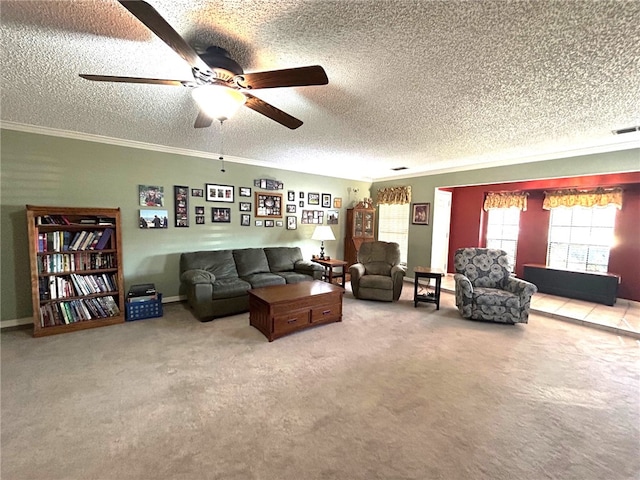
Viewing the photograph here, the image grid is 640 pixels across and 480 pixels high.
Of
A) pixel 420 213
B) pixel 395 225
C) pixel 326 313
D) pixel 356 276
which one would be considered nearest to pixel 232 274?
pixel 326 313

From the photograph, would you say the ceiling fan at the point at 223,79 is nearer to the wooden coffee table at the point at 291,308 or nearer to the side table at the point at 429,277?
the wooden coffee table at the point at 291,308

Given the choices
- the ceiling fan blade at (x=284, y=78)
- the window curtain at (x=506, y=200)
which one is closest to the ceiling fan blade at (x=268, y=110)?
the ceiling fan blade at (x=284, y=78)

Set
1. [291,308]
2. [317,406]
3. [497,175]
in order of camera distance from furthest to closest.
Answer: [497,175]
[291,308]
[317,406]

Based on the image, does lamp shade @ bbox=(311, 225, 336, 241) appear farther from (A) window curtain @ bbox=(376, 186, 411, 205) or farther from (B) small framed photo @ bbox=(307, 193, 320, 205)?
(A) window curtain @ bbox=(376, 186, 411, 205)

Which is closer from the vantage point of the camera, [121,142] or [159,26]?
[159,26]

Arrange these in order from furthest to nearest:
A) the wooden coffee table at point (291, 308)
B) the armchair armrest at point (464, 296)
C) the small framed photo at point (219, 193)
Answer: the small framed photo at point (219, 193), the armchair armrest at point (464, 296), the wooden coffee table at point (291, 308)

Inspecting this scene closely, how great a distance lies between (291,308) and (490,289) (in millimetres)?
2929

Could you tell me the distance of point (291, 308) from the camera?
121 inches

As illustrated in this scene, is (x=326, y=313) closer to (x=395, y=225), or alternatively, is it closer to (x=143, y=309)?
(x=143, y=309)

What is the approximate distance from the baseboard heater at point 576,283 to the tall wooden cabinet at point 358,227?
10.8 ft

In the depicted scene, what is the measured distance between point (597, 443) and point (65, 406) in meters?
3.58

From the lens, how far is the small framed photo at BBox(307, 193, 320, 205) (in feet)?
18.2

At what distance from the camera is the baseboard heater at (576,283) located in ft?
14.6

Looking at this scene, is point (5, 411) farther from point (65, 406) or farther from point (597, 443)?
point (597, 443)
